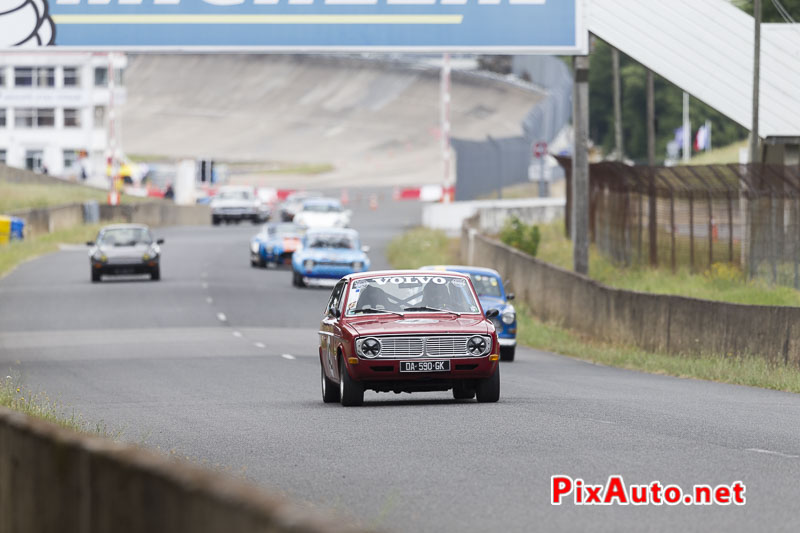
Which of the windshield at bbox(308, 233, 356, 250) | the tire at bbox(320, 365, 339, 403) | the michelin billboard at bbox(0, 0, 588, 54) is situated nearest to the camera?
the tire at bbox(320, 365, 339, 403)

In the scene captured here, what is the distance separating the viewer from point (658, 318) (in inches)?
990

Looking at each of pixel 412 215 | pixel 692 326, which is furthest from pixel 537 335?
pixel 412 215

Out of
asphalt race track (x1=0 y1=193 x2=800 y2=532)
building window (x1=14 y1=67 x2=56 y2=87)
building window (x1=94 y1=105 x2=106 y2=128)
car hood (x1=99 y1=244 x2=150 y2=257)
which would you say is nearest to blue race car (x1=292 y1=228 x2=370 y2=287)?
car hood (x1=99 y1=244 x2=150 y2=257)

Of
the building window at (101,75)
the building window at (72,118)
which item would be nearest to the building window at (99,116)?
the building window at (72,118)

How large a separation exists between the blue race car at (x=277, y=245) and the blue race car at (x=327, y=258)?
557cm

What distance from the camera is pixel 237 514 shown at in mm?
4883

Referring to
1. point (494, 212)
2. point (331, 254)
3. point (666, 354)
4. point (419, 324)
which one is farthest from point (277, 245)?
point (419, 324)

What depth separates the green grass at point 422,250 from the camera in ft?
152

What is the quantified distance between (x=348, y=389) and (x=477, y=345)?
137cm

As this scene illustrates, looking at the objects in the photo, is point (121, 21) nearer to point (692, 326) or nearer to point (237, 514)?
point (692, 326)

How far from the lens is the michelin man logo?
27422 millimetres

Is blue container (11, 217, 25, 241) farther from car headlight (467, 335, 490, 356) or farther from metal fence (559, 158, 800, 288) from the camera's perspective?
car headlight (467, 335, 490, 356)

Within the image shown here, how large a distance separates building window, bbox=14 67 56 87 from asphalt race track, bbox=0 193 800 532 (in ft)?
300

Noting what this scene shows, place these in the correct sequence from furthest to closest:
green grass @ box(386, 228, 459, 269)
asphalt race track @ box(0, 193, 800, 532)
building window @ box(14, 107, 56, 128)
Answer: building window @ box(14, 107, 56, 128)
green grass @ box(386, 228, 459, 269)
asphalt race track @ box(0, 193, 800, 532)
